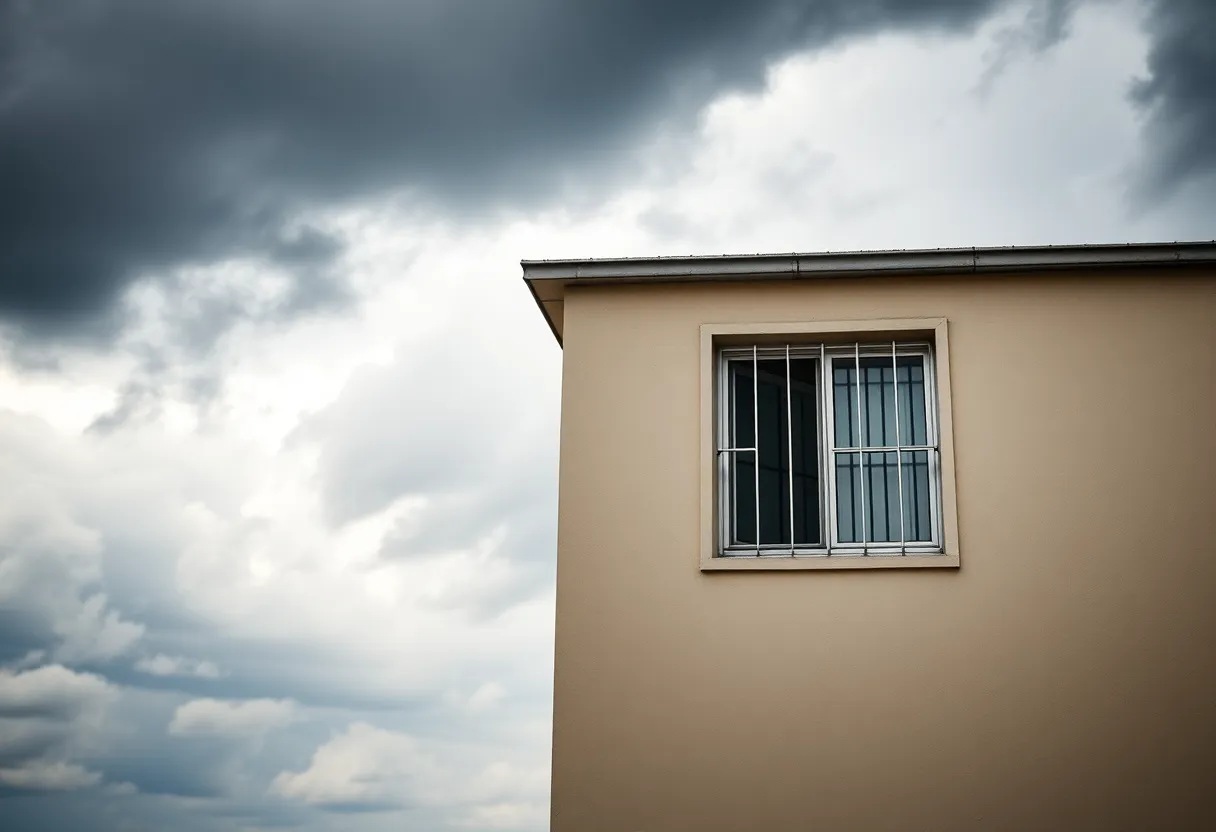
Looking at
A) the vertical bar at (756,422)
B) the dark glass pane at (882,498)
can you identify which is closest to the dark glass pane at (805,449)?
the vertical bar at (756,422)

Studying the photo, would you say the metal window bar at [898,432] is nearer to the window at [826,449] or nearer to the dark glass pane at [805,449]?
the window at [826,449]

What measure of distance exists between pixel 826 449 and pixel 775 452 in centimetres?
38

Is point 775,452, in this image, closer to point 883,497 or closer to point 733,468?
point 733,468

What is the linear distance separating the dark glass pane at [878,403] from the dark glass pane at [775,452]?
0.69ft

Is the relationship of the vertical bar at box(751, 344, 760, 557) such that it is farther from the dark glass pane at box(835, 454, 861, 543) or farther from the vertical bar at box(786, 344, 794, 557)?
the dark glass pane at box(835, 454, 861, 543)

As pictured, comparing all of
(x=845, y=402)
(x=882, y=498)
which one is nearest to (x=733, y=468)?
(x=845, y=402)

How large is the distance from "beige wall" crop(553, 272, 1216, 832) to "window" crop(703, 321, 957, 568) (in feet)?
0.75

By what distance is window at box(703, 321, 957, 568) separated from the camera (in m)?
8.87

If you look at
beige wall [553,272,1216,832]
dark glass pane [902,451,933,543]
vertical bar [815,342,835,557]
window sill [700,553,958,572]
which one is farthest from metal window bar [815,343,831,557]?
dark glass pane [902,451,933,543]

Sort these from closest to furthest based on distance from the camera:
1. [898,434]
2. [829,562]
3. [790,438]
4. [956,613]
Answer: [956,613], [829,562], [898,434], [790,438]

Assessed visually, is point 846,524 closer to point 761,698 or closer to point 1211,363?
point 761,698

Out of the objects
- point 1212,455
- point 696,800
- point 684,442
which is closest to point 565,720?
point 696,800

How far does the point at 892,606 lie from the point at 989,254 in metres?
2.74

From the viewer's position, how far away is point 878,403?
30.0 ft
